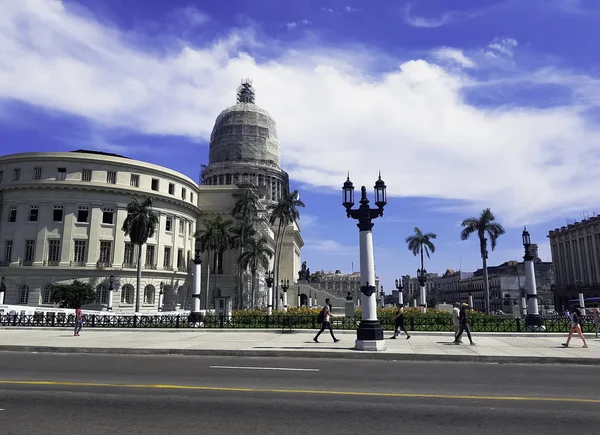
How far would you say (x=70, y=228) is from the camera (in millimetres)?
57156

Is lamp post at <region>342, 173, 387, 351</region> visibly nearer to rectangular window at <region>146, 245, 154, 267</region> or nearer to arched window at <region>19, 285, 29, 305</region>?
rectangular window at <region>146, 245, 154, 267</region>

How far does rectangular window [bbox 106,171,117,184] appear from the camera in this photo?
60.2 metres

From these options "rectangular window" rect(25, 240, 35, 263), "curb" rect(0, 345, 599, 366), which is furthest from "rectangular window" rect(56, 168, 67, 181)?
"curb" rect(0, 345, 599, 366)

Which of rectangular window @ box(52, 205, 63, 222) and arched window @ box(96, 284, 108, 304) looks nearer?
arched window @ box(96, 284, 108, 304)

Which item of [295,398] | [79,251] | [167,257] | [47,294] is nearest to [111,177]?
[79,251]

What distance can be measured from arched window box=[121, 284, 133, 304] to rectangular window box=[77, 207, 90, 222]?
34.6 ft

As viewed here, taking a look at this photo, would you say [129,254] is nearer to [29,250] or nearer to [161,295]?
[161,295]

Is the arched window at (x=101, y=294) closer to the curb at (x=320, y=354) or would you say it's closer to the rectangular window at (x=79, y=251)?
the rectangular window at (x=79, y=251)

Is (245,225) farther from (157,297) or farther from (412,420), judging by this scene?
(412,420)

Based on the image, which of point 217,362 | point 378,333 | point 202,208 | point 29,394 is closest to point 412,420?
point 29,394

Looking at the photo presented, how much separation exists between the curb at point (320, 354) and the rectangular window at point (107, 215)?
45.2m

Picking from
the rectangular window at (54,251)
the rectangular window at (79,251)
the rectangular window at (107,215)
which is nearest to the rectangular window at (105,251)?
the rectangular window at (79,251)

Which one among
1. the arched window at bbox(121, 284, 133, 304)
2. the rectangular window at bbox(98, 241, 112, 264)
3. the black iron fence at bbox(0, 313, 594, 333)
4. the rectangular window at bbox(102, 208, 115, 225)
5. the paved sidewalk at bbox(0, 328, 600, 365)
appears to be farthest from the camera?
the rectangular window at bbox(102, 208, 115, 225)

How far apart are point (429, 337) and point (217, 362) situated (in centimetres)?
1166
